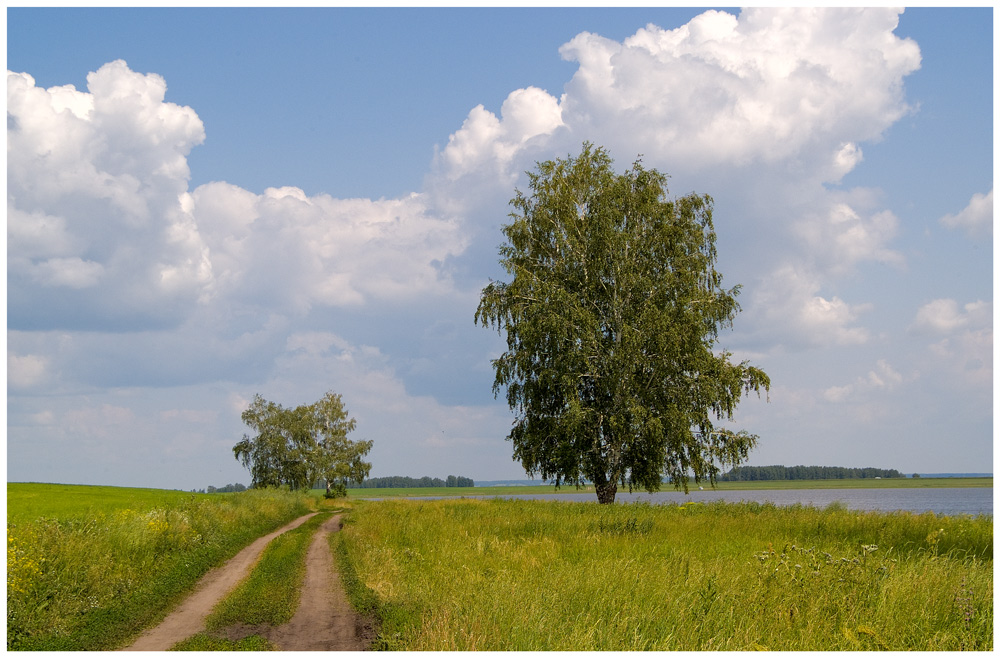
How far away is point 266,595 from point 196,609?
1.21 meters

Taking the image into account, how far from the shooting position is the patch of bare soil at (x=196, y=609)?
9.04m

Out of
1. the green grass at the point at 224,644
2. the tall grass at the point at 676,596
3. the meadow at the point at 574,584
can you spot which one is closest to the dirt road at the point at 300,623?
the green grass at the point at 224,644

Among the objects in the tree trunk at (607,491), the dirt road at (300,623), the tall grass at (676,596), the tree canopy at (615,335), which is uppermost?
the tree canopy at (615,335)

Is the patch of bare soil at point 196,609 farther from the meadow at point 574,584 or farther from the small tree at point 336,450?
the small tree at point 336,450

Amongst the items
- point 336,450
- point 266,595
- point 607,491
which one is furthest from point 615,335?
point 336,450

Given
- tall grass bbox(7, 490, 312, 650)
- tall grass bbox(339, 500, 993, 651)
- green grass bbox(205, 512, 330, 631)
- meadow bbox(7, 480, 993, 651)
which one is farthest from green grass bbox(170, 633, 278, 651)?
tall grass bbox(339, 500, 993, 651)

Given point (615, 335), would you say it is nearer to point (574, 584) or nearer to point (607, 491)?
point (607, 491)

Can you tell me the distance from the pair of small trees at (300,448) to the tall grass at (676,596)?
59.2 m

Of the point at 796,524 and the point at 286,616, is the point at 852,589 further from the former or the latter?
the point at 796,524

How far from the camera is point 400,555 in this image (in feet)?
48.5

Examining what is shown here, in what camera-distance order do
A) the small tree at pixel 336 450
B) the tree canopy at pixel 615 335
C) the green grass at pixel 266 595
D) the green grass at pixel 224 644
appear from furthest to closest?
the small tree at pixel 336 450, the tree canopy at pixel 615 335, the green grass at pixel 266 595, the green grass at pixel 224 644

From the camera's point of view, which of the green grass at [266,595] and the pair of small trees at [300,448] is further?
the pair of small trees at [300,448]

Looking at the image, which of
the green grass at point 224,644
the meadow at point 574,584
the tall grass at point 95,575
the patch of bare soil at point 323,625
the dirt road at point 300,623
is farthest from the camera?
the tall grass at point 95,575

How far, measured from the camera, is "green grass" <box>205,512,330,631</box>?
10.1 metres
